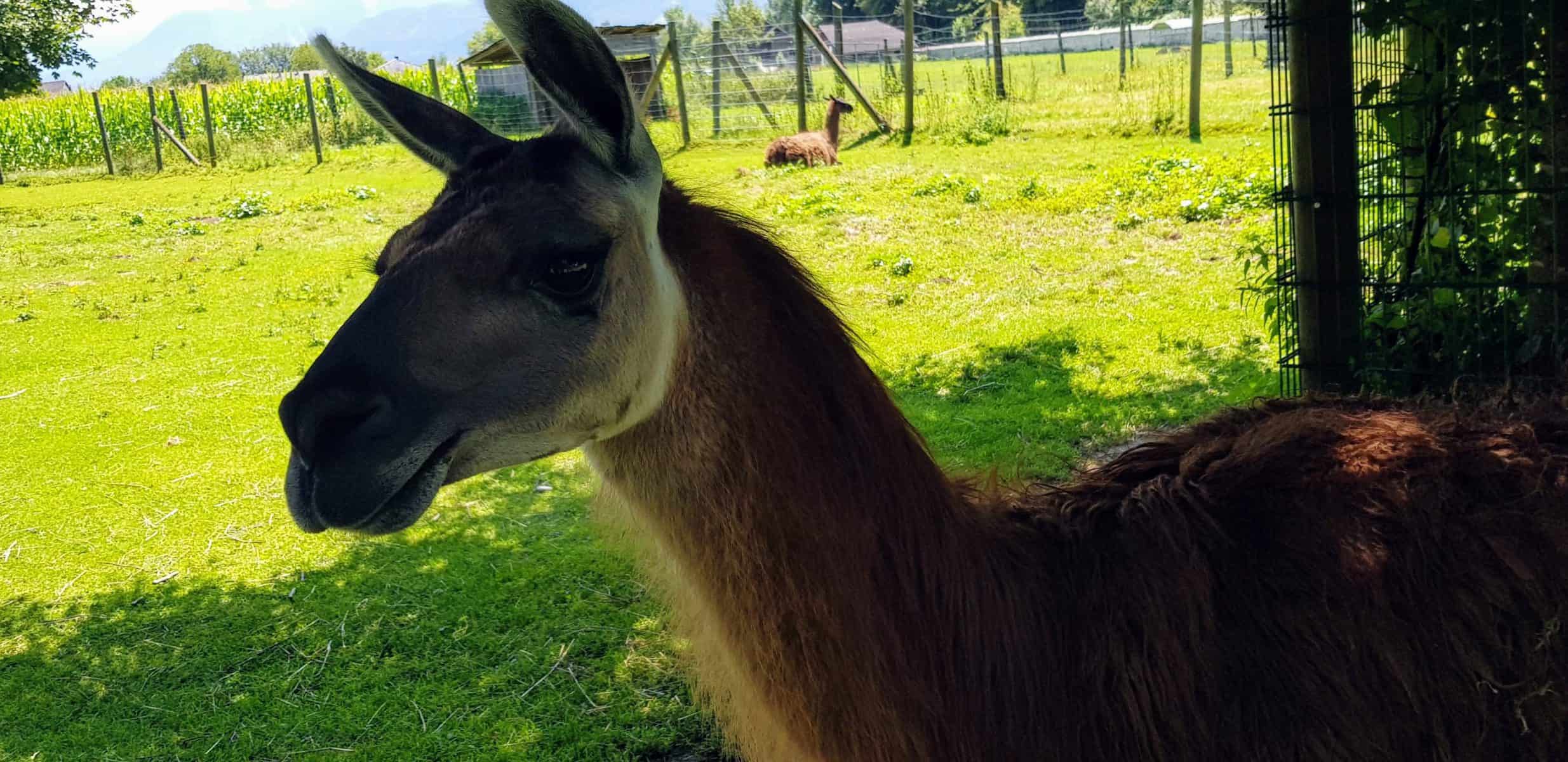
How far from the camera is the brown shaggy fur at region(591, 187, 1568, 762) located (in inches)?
80.4

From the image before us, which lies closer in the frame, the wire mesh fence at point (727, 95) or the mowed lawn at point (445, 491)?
the mowed lawn at point (445, 491)

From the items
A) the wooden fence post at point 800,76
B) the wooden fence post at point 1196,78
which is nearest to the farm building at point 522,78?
the wooden fence post at point 800,76

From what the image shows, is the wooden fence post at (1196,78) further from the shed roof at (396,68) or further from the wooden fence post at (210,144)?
the wooden fence post at (210,144)

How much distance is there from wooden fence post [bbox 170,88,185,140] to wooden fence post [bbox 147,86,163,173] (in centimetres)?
39

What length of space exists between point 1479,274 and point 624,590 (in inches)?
140

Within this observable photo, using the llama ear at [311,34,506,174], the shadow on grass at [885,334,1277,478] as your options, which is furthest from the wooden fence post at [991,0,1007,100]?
the llama ear at [311,34,506,174]

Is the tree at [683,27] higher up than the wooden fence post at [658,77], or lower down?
higher up

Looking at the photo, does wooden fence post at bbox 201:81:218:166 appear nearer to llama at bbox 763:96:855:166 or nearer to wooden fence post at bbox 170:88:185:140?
wooden fence post at bbox 170:88:185:140

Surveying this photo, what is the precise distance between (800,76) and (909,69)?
228cm

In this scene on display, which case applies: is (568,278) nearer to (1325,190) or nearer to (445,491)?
(1325,190)

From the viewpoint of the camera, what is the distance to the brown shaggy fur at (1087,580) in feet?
6.70

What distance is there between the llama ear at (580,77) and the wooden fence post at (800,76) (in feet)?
60.4

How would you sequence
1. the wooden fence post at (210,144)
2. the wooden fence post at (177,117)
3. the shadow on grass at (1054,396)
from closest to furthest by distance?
the shadow on grass at (1054,396) < the wooden fence post at (210,144) < the wooden fence post at (177,117)

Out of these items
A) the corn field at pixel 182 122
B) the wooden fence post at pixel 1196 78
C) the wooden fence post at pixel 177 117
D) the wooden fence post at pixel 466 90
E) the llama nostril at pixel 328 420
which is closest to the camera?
the llama nostril at pixel 328 420
